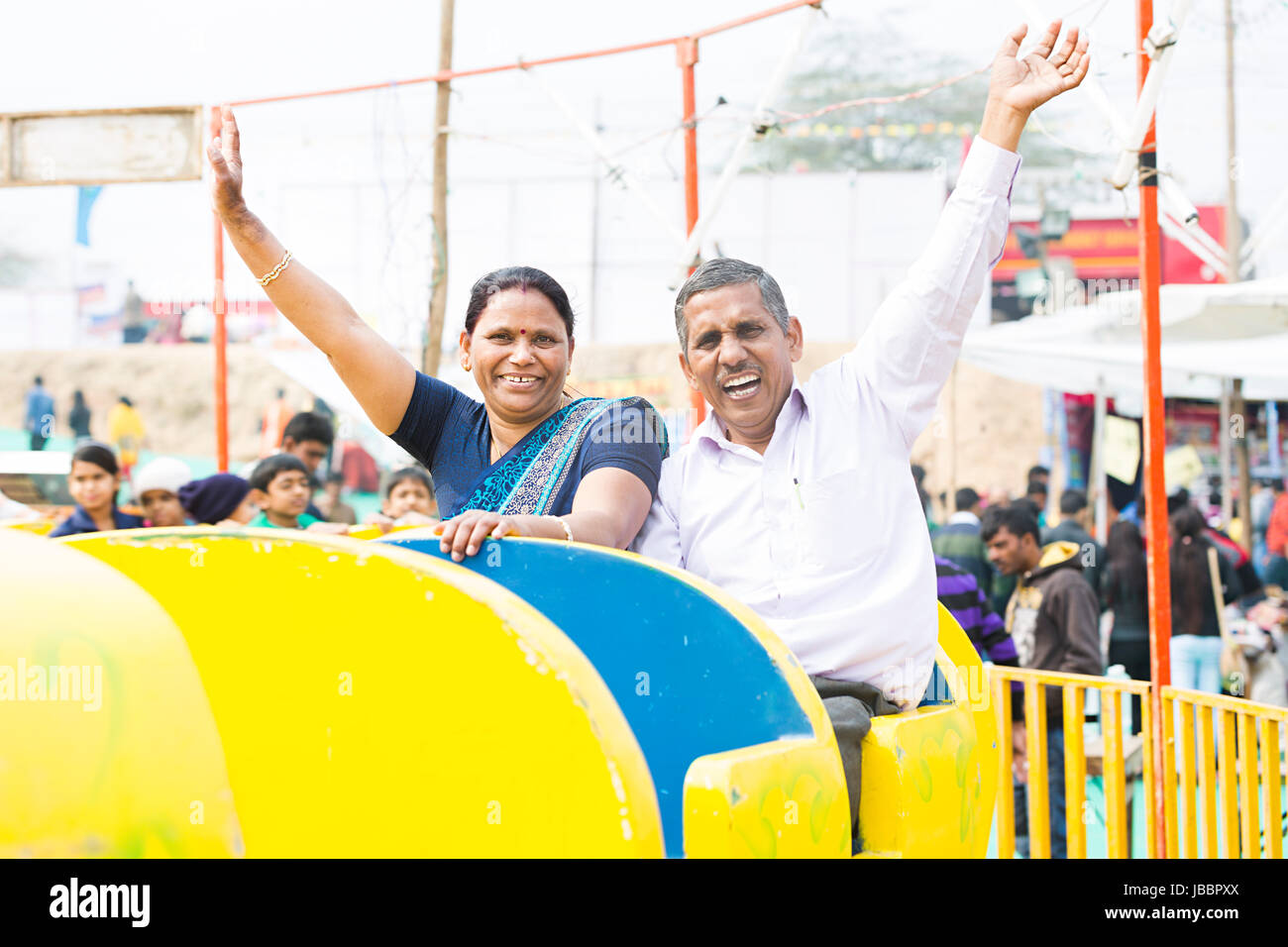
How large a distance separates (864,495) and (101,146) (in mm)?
4156

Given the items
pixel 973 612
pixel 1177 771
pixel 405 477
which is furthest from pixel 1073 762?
pixel 405 477

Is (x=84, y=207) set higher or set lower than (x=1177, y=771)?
higher

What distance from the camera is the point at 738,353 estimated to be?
2.06 metres

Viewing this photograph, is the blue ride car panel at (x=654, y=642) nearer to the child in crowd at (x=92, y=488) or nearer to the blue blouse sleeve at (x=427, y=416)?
the blue blouse sleeve at (x=427, y=416)

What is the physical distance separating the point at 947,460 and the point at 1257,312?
13.1 meters

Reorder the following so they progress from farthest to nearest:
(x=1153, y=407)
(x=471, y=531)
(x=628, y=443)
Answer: (x=1153, y=407) < (x=628, y=443) < (x=471, y=531)

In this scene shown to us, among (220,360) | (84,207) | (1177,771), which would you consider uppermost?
(84,207)

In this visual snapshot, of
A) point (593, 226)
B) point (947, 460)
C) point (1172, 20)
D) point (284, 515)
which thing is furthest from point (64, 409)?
point (1172, 20)

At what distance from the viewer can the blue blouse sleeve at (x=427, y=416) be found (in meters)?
2.31

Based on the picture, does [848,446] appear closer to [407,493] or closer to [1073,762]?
[1073,762]

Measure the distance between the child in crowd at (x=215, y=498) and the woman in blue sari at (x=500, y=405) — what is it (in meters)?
2.21

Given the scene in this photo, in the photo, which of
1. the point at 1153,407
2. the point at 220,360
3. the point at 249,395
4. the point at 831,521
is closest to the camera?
the point at 831,521
